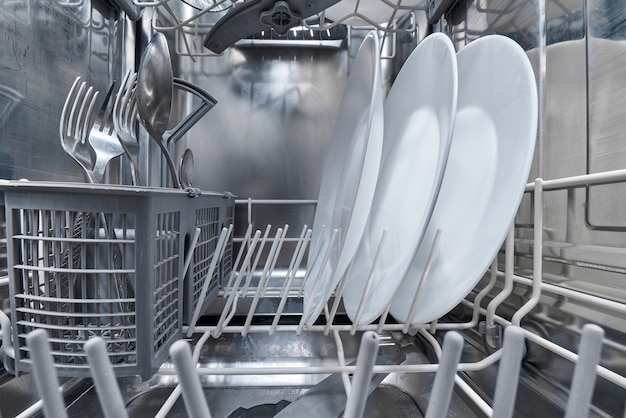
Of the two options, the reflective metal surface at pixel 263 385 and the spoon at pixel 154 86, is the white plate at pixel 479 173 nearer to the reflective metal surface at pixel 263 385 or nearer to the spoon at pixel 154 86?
the reflective metal surface at pixel 263 385

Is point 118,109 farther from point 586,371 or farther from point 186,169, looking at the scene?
point 586,371

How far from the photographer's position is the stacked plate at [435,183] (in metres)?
0.38

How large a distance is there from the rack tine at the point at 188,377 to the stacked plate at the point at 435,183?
0.81ft

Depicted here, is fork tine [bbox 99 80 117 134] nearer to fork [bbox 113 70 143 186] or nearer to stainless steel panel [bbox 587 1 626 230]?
fork [bbox 113 70 143 186]

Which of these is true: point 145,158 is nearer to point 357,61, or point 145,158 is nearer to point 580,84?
point 357,61

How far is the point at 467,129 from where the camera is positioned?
49 cm

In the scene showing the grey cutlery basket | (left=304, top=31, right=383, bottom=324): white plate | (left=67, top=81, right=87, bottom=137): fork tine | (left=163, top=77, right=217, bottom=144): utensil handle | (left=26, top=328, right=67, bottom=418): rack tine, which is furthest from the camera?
(left=163, top=77, right=217, bottom=144): utensil handle

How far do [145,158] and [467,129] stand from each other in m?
0.69

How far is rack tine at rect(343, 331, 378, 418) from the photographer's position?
152mm

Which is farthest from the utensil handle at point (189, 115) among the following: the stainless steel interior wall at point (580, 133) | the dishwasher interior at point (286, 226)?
the stainless steel interior wall at point (580, 133)

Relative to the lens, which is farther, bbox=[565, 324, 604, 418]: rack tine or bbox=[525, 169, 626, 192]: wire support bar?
bbox=[525, 169, 626, 192]: wire support bar

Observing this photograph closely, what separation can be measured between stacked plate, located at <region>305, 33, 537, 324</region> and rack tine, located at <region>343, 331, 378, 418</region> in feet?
0.67

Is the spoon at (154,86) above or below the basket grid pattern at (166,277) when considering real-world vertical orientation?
above

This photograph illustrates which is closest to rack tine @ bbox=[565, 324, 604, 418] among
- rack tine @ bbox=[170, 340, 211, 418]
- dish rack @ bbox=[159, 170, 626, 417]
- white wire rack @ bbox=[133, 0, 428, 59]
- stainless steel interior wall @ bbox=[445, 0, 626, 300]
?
dish rack @ bbox=[159, 170, 626, 417]
